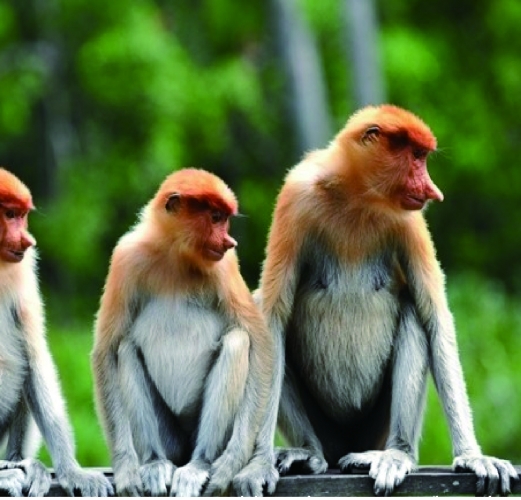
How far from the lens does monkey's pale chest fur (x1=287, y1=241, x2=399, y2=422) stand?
5.78m

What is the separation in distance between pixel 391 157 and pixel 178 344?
1122mm

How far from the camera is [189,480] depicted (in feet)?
17.1

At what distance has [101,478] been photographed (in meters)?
5.33

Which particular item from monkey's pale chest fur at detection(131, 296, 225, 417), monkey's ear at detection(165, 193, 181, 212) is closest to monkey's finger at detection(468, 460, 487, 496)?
monkey's pale chest fur at detection(131, 296, 225, 417)

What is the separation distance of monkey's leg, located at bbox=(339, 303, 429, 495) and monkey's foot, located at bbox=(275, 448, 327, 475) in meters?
0.10

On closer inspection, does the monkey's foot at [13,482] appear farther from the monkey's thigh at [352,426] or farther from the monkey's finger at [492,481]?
the monkey's finger at [492,481]

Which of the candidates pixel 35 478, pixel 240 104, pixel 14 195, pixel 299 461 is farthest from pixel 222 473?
pixel 240 104

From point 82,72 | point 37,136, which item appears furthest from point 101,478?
point 37,136

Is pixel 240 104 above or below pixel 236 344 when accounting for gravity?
below

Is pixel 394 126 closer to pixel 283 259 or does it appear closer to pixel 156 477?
pixel 283 259

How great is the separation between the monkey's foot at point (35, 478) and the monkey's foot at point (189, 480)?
1.59ft

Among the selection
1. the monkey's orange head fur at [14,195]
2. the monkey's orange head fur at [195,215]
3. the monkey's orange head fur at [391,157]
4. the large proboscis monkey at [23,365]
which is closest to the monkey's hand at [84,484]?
the large proboscis monkey at [23,365]

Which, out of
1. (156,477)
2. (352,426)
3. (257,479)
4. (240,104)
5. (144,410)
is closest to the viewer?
(257,479)

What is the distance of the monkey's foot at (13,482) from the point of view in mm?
5223
